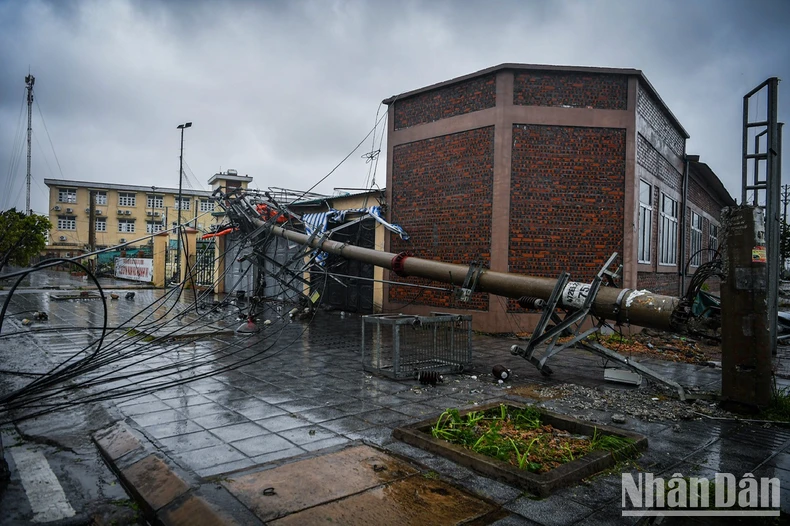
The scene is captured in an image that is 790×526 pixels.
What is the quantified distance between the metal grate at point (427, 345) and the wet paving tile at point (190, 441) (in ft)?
9.79

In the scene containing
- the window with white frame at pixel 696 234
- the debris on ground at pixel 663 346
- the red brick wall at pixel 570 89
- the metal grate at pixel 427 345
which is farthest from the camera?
the window with white frame at pixel 696 234

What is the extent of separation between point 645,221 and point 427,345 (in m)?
8.71

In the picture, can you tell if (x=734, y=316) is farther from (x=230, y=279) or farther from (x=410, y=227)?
(x=230, y=279)

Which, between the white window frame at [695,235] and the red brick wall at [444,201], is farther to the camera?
the white window frame at [695,235]

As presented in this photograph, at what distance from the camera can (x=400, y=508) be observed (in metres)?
3.28

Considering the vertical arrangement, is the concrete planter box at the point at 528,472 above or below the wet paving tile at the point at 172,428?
above

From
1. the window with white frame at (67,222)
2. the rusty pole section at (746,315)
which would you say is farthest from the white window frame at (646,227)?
the window with white frame at (67,222)

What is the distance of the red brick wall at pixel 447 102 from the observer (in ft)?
39.1

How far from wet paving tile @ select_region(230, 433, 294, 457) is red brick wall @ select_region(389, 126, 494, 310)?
7.79m

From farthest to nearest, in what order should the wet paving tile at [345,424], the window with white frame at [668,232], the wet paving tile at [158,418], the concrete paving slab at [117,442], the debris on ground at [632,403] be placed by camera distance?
the window with white frame at [668,232] < the debris on ground at [632,403] < the wet paving tile at [158,418] < the wet paving tile at [345,424] < the concrete paving slab at [117,442]

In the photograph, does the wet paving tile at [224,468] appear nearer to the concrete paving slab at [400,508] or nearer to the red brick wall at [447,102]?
the concrete paving slab at [400,508]

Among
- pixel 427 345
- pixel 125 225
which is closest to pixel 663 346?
pixel 427 345

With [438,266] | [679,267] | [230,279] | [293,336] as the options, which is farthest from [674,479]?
[230,279]

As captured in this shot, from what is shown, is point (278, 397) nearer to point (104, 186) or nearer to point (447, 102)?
point (447, 102)
